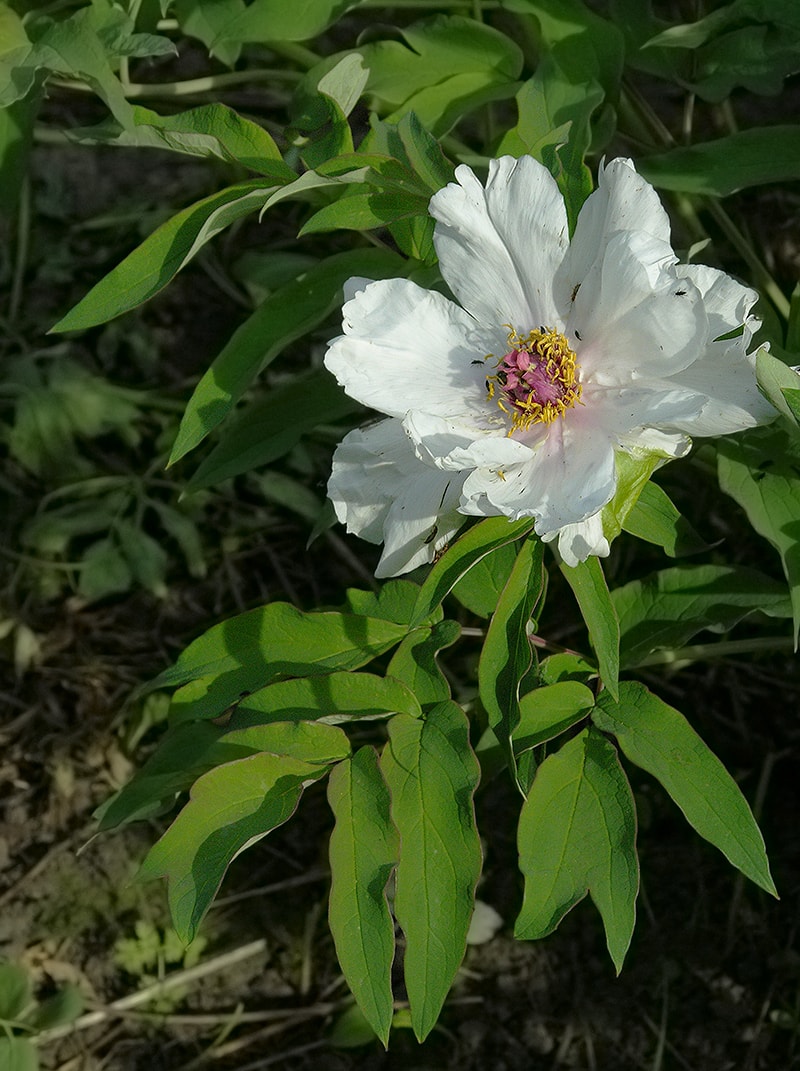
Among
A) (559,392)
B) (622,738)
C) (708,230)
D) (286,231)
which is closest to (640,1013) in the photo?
(622,738)

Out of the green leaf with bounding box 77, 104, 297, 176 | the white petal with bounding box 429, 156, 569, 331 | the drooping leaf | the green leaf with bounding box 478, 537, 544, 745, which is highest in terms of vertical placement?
the green leaf with bounding box 77, 104, 297, 176

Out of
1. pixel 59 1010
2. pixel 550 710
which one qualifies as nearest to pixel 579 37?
pixel 550 710

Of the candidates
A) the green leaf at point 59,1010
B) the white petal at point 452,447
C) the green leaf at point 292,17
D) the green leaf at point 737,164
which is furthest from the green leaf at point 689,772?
the green leaf at point 59,1010

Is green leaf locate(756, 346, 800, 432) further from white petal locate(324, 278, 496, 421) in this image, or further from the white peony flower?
white petal locate(324, 278, 496, 421)

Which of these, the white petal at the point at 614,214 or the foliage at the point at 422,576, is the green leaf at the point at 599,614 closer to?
the foliage at the point at 422,576

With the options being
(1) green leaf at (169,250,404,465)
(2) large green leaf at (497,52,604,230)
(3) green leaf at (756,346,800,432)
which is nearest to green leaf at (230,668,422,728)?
(1) green leaf at (169,250,404,465)
